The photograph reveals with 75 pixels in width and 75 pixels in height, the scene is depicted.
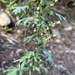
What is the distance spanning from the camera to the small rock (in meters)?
4.59

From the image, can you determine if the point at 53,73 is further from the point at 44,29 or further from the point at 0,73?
the point at 44,29

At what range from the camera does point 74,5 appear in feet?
19.6

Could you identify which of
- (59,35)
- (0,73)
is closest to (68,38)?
(59,35)

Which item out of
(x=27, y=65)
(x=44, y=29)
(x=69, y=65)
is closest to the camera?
(x=44, y=29)

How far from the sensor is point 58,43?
4883 mm

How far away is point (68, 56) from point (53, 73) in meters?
0.71

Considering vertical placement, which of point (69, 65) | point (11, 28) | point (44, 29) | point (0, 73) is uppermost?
point (44, 29)

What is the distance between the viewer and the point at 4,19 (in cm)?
462

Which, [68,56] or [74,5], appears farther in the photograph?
[74,5]

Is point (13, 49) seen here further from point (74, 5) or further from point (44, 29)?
point (74, 5)

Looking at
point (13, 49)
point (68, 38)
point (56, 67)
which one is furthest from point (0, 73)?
point (68, 38)

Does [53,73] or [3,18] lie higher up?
[3,18]

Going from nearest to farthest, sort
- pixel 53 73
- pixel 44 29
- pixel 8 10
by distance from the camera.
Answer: pixel 44 29, pixel 53 73, pixel 8 10

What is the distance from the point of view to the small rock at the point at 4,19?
4.59 metres
